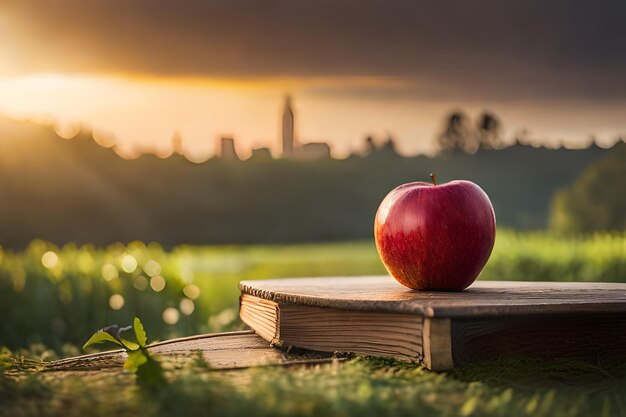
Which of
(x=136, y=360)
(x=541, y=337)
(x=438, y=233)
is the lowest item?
(x=541, y=337)

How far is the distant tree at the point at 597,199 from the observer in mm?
18953

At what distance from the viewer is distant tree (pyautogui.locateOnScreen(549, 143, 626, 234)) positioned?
1895 cm

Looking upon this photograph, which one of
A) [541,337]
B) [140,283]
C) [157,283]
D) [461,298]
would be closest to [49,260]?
[140,283]

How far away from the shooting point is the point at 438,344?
97.9 inches

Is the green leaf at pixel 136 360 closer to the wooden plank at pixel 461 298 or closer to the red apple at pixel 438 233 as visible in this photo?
the wooden plank at pixel 461 298

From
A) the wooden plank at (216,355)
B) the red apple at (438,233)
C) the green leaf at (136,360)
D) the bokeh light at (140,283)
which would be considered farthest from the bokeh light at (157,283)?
the green leaf at (136,360)

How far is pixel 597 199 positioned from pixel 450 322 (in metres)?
19.5

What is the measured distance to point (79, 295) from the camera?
295 inches

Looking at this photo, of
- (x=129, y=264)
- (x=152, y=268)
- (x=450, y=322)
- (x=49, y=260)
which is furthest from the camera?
(x=152, y=268)

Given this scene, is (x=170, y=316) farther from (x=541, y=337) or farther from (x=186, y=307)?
(x=541, y=337)

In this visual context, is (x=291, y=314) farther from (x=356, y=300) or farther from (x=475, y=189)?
(x=475, y=189)

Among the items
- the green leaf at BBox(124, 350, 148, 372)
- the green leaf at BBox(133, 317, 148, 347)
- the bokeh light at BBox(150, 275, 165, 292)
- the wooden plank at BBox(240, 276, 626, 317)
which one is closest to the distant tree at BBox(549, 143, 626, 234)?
the bokeh light at BBox(150, 275, 165, 292)

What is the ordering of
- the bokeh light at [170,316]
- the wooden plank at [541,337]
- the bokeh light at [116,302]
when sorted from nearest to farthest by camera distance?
the wooden plank at [541,337]
the bokeh light at [116,302]
the bokeh light at [170,316]

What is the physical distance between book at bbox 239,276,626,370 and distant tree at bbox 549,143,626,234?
1498 centimetres
